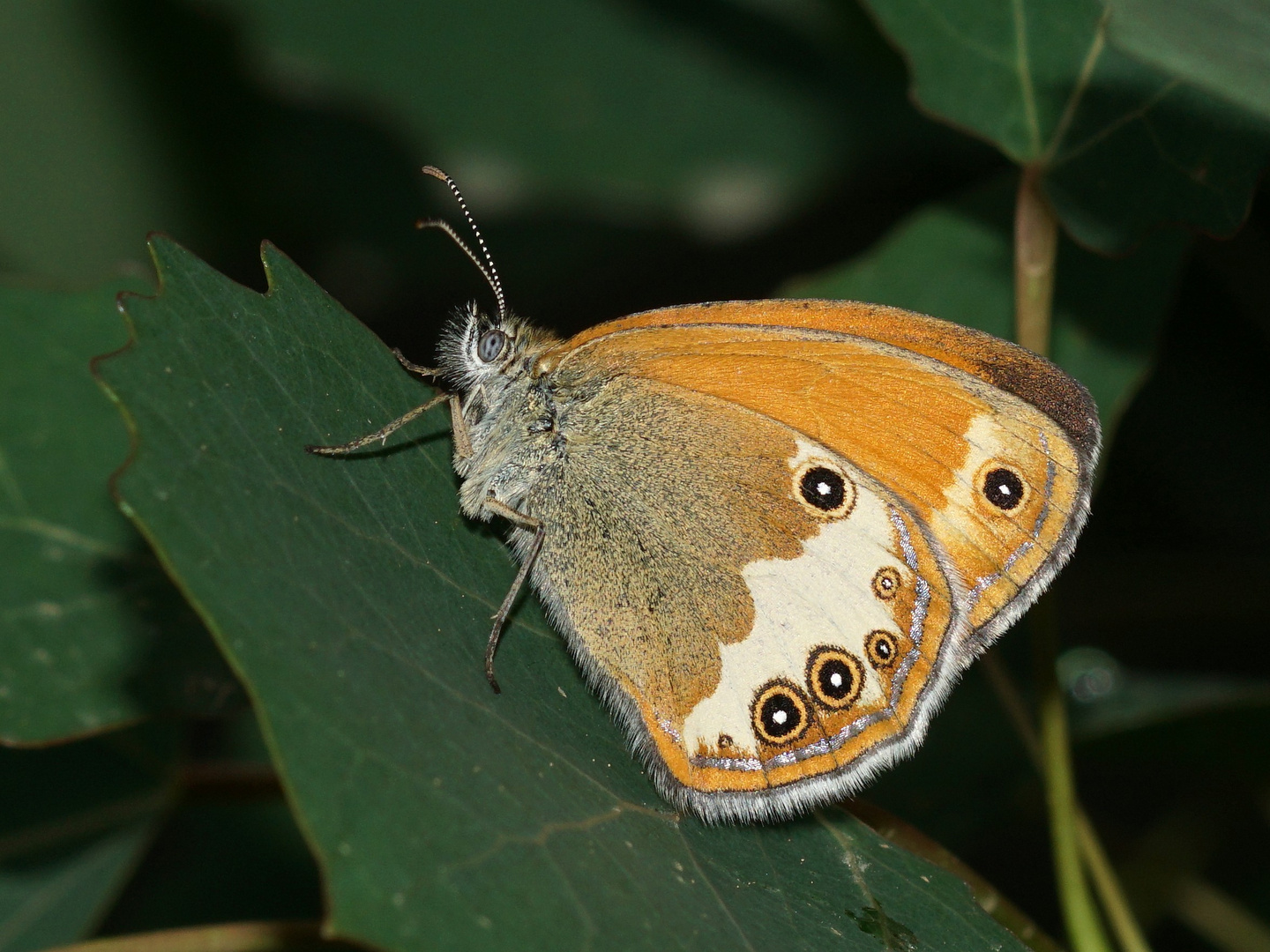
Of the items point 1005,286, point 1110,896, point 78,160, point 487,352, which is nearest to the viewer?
point 1110,896

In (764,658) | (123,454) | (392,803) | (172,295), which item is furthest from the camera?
(123,454)

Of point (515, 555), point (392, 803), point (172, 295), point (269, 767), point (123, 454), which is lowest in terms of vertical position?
point (269, 767)

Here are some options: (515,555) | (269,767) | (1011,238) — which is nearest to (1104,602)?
(1011,238)

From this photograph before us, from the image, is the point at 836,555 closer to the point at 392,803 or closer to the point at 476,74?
the point at 392,803

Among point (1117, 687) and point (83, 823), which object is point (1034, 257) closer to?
point (1117, 687)

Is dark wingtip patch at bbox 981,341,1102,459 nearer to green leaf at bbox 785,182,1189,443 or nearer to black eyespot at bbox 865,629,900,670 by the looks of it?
black eyespot at bbox 865,629,900,670

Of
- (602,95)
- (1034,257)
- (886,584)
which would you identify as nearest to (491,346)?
(886,584)
